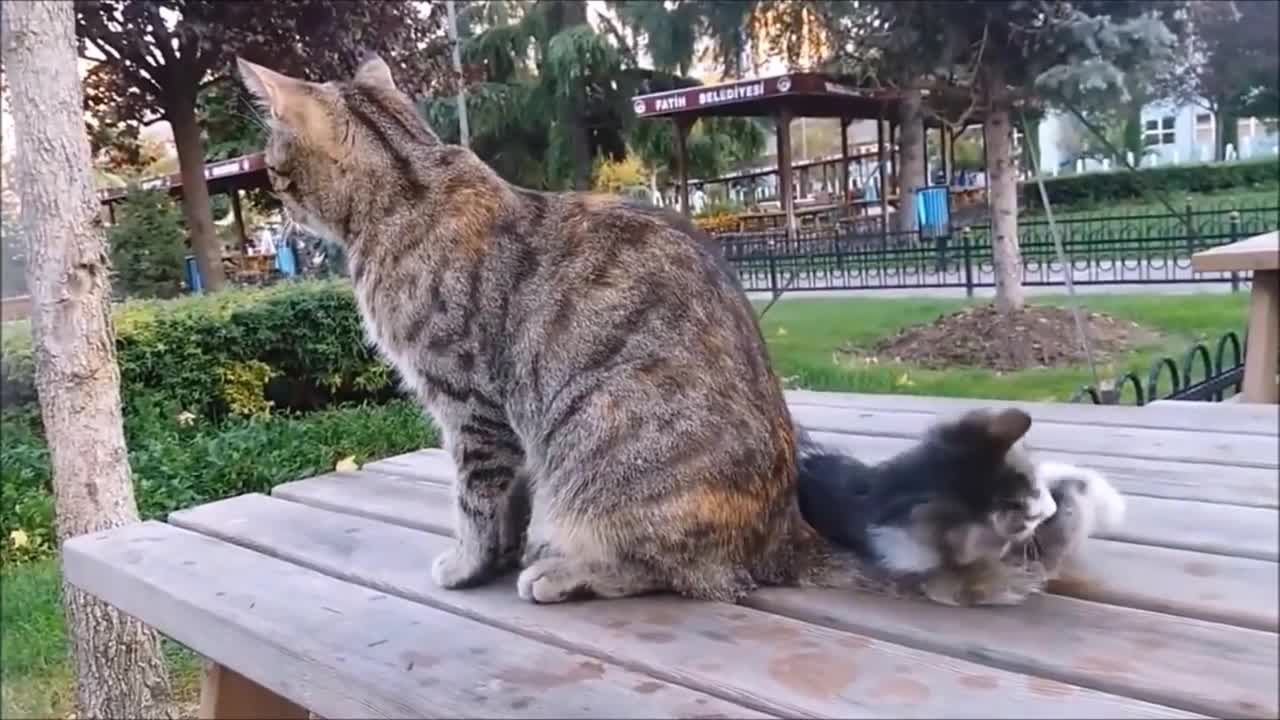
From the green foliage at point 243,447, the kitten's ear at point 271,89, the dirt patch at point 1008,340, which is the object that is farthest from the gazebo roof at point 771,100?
the green foliage at point 243,447

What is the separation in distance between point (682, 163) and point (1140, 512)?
1.67 feet

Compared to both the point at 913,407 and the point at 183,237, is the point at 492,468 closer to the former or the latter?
the point at 913,407

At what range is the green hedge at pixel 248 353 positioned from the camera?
1.46m

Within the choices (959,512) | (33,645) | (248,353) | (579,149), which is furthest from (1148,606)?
(248,353)

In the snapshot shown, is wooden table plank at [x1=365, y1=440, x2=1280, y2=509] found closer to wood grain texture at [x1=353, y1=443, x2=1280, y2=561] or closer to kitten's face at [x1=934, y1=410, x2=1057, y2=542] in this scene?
wood grain texture at [x1=353, y1=443, x2=1280, y2=561]

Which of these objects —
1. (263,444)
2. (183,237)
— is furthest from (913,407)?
(263,444)

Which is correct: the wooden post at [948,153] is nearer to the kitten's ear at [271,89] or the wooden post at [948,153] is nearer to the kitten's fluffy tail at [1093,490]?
the kitten's fluffy tail at [1093,490]

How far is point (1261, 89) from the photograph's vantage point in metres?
0.61

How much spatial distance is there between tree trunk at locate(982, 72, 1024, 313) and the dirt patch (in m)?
→ 0.02

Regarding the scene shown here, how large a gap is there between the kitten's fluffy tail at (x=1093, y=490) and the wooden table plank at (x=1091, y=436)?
0.17 ft

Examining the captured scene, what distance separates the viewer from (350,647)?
28.7 inches

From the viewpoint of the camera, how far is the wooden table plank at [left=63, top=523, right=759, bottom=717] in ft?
2.06

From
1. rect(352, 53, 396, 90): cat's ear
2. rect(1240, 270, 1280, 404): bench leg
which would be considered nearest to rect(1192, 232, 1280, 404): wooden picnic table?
rect(1240, 270, 1280, 404): bench leg

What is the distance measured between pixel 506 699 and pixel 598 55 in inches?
25.7
